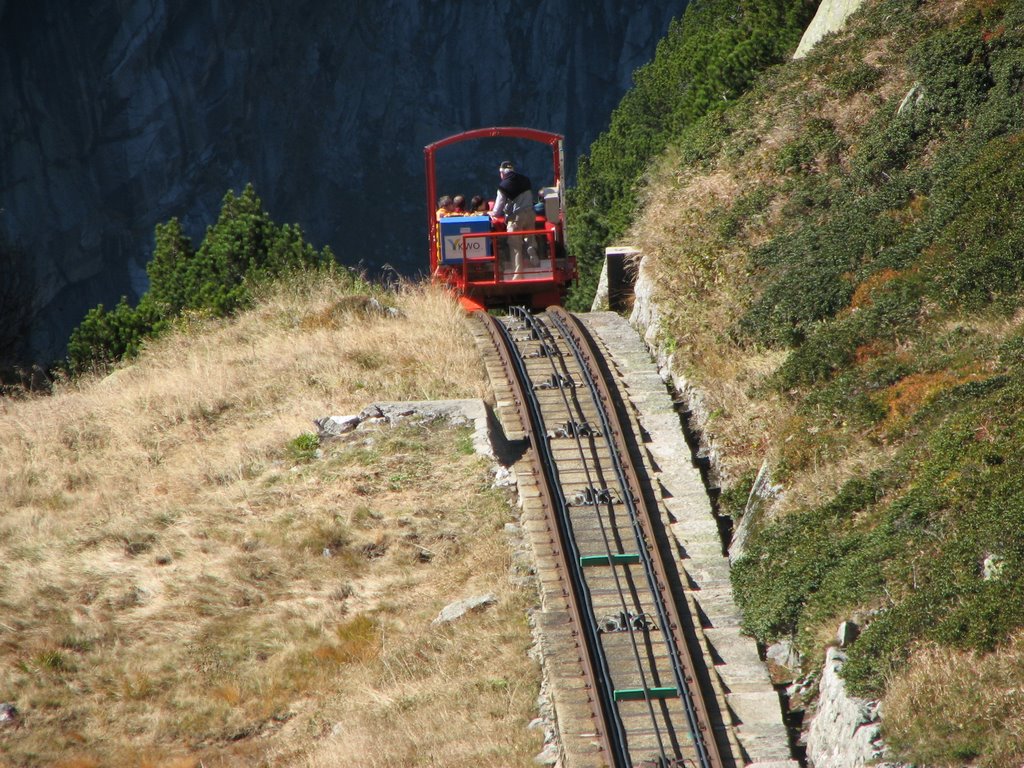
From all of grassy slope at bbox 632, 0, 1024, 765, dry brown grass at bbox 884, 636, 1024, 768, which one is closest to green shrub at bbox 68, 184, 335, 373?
grassy slope at bbox 632, 0, 1024, 765

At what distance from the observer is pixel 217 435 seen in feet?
50.0

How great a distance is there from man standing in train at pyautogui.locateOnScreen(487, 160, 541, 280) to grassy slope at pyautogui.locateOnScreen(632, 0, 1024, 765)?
205 cm

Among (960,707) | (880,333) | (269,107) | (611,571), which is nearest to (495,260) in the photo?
(880,333)

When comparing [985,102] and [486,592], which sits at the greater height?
[985,102]

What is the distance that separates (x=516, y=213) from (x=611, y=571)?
33.2ft

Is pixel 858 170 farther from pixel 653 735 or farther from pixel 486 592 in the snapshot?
pixel 653 735

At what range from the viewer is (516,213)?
20312 mm

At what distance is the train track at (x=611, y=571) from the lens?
9508 millimetres

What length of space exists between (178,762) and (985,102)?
13771mm

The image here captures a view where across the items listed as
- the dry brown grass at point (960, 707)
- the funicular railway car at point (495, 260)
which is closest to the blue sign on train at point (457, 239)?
the funicular railway car at point (495, 260)

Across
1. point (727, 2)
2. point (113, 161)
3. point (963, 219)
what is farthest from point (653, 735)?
point (113, 161)

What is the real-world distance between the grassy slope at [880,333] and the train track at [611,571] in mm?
960

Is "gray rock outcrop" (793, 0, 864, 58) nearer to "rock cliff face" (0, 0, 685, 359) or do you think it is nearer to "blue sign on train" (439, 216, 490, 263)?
Answer: "blue sign on train" (439, 216, 490, 263)

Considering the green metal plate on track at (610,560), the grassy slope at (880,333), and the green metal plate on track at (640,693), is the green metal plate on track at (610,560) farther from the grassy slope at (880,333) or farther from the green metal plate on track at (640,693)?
the green metal plate on track at (640,693)
